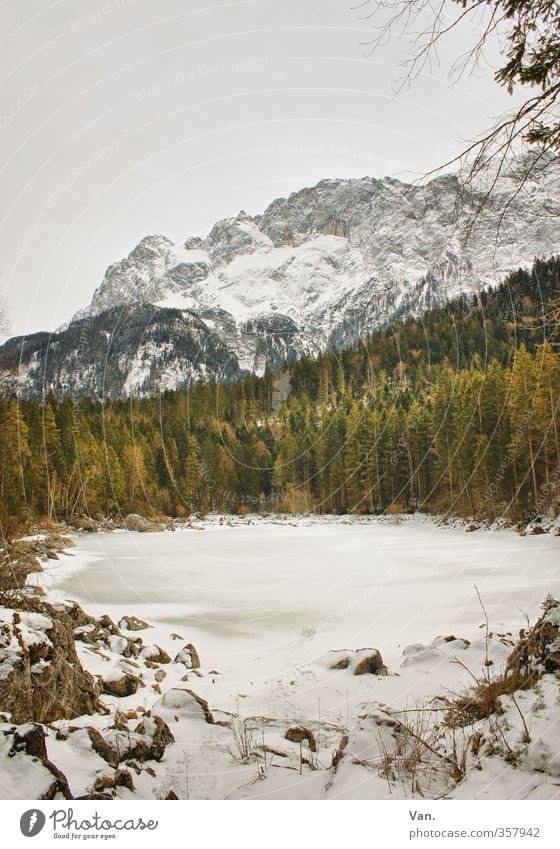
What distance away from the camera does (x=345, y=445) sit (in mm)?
48156

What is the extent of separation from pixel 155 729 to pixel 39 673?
1.07 meters

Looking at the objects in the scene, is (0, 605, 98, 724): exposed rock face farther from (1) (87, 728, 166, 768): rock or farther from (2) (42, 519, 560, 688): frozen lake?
(2) (42, 519, 560, 688): frozen lake

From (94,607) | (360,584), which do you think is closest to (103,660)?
(94,607)

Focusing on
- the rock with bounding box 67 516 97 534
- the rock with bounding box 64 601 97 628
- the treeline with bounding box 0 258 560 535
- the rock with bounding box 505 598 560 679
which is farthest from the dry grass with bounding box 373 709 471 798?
the rock with bounding box 67 516 97 534

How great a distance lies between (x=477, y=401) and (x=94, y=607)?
88.0ft

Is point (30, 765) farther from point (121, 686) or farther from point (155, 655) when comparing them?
point (155, 655)

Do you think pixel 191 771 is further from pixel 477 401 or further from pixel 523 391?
pixel 477 401

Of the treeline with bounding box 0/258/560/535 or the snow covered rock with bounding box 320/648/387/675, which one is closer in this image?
the snow covered rock with bounding box 320/648/387/675

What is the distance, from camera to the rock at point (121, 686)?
202 inches

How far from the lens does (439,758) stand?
3178mm
